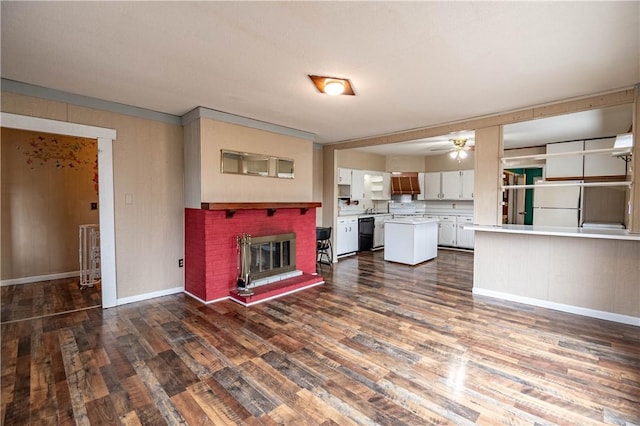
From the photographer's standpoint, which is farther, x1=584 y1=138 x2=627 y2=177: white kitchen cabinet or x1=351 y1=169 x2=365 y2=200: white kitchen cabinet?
Answer: x1=351 y1=169 x2=365 y2=200: white kitchen cabinet

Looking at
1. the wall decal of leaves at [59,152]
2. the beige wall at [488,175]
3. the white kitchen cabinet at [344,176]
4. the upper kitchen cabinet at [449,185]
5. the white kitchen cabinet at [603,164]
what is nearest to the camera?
the beige wall at [488,175]

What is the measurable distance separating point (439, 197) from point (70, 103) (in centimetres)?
753

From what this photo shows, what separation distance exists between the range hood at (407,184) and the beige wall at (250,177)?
3.58 m

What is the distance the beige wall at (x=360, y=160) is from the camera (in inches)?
268

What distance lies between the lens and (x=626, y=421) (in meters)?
1.78

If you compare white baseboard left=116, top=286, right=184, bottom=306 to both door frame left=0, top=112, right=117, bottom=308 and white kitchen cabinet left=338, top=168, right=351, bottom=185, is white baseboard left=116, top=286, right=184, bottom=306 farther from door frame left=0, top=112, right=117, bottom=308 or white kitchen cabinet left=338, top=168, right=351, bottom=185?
white kitchen cabinet left=338, top=168, right=351, bottom=185

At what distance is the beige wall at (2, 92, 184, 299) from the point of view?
A: 3654mm

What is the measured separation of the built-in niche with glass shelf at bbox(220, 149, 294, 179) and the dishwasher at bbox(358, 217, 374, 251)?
277cm

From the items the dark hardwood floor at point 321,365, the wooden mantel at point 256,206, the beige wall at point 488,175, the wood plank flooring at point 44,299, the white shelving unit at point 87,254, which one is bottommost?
the dark hardwood floor at point 321,365

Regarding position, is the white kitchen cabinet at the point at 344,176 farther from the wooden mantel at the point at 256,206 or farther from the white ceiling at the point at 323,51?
the white ceiling at the point at 323,51

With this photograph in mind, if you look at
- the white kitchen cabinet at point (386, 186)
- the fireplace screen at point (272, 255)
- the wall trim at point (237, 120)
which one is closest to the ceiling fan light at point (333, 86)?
the wall trim at point (237, 120)

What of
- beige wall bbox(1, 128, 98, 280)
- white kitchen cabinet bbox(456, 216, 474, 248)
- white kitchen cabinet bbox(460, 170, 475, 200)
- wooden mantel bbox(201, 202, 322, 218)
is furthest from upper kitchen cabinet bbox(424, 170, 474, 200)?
beige wall bbox(1, 128, 98, 280)

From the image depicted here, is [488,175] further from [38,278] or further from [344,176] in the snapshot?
[38,278]

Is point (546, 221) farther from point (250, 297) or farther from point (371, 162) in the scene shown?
point (250, 297)
